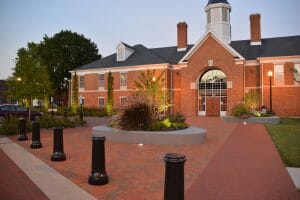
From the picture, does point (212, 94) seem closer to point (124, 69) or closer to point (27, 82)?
point (124, 69)

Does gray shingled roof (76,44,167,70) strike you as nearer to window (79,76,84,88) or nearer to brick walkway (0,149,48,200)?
window (79,76,84,88)

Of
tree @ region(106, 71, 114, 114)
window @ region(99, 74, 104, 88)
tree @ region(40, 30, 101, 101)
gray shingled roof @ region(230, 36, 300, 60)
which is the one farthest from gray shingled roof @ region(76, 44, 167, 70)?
gray shingled roof @ region(230, 36, 300, 60)

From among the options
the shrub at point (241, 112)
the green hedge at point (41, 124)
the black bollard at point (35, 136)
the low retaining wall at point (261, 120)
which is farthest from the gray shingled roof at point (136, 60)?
the black bollard at point (35, 136)

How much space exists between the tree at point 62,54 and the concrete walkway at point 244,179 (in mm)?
44926

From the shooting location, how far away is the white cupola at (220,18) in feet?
119

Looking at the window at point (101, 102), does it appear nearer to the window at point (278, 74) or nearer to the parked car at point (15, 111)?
the parked car at point (15, 111)

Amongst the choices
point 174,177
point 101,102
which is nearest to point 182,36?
point 101,102

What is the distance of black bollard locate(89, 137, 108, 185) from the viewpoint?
6445 millimetres

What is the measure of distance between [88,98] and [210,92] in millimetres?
18310

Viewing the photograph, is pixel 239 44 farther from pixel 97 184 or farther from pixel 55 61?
pixel 97 184

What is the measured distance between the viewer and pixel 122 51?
40.6m

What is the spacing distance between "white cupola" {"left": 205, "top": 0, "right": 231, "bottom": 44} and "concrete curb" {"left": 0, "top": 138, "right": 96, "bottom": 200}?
31587 mm

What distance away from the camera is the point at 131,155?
9977 mm

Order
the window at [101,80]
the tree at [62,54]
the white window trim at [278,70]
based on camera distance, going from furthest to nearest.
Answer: the tree at [62,54] < the window at [101,80] < the white window trim at [278,70]
